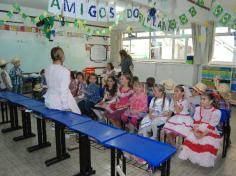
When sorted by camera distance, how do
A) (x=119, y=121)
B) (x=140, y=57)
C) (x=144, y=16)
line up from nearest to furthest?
1. (x=119, y=121)
2. (x=144, y=16)
3. (x=140, y=57)

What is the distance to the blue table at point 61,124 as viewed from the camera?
2465 millimetres

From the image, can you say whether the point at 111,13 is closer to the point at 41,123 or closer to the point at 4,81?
the point at 41,123

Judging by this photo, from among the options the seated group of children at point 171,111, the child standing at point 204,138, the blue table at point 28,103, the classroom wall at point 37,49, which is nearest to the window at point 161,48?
the classroom wall at point 37,49

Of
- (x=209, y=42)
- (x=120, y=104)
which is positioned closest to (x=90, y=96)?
(x=120, y=104)

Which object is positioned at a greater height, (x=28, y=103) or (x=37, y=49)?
(x=37, y=49)

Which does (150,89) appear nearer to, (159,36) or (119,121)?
(119,121)

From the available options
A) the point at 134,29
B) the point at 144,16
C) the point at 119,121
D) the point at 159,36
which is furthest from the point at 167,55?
the point at 119,121

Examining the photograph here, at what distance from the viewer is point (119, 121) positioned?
140 inches

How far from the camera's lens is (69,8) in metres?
3.35

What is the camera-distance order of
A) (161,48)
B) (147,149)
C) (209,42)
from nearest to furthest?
(147,149) → (209,42) → (161,48)

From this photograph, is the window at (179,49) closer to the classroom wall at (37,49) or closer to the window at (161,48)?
the window at (161,48)

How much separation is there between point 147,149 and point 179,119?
54.7 inches

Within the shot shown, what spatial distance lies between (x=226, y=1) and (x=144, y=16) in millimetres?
3147

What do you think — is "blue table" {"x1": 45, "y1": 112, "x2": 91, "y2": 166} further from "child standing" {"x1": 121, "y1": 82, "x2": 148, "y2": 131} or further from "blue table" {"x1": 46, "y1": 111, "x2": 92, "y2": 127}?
"child standing" {"x1": 121, "y1": 82, "x2": 148, "y2": 131}
